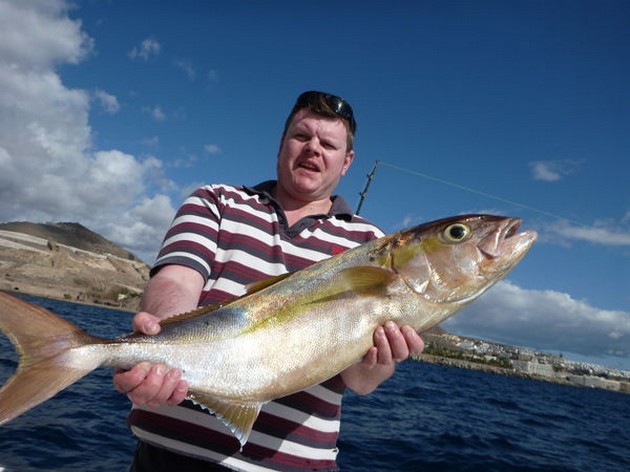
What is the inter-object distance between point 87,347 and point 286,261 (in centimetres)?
166

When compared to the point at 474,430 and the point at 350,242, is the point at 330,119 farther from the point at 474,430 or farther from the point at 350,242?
the point at 474,430

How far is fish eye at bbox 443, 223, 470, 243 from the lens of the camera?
337 cm

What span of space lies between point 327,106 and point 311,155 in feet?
1.52

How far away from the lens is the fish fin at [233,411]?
3.07m

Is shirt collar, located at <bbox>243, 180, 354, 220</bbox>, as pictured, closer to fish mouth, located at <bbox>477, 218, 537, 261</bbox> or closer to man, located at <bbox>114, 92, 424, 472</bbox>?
man, located at <bbox>114, 92, 424, 472</bbox>

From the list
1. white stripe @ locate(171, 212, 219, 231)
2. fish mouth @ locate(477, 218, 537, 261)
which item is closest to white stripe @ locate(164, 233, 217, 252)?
white stripe @ locate(171, 212, 219, 231)

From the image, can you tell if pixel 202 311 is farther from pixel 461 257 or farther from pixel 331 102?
pixel 331 102

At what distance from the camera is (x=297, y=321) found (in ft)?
10.4

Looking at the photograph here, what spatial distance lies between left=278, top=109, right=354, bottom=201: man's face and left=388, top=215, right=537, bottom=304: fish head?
1.19 meters

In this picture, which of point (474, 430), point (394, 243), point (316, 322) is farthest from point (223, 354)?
point (474, 430)

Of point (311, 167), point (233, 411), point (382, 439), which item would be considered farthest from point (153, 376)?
point (382, 439)

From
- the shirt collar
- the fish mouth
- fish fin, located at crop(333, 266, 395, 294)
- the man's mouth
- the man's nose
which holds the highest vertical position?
the man's nose

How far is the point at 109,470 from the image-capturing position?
9453 mm

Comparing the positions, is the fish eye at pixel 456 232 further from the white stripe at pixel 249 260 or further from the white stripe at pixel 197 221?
the white stripe at pixel 197 221
